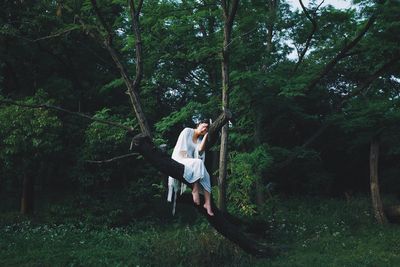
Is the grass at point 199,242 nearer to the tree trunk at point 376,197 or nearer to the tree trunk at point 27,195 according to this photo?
the tree trunk at point 376,197

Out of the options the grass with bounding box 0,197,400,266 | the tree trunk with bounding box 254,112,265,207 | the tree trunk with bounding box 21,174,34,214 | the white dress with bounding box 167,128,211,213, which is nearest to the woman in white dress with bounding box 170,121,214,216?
the white dress with bounding box 167,128,211,213

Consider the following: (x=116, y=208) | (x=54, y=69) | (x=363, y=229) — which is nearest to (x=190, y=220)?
(x=116, y=208)

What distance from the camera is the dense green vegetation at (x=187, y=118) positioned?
39.1ft

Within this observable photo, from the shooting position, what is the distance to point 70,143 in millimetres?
17250

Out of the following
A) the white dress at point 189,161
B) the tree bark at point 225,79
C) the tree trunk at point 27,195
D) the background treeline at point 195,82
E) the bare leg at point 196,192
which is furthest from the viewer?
the tree trunk at point 27,195

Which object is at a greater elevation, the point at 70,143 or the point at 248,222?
the point at 70,143

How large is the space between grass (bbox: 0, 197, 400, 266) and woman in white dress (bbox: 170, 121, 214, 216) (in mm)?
2474

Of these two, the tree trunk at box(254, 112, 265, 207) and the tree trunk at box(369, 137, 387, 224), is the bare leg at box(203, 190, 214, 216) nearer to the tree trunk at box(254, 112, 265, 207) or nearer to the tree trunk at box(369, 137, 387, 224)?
the tree trunk at box(254, 112, 265, 207)

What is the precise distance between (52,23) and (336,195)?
53.4ft

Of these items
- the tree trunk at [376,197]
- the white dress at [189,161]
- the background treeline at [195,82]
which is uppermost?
the background treeline at [195,82]

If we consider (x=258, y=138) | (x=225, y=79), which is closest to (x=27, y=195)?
(x=258, y=138)

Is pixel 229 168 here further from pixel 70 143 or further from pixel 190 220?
pixel 70 143

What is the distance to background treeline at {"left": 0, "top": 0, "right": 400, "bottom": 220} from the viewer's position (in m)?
13.7

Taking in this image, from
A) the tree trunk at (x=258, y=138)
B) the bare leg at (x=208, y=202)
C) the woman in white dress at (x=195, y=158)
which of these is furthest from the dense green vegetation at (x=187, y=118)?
the woman in white dress at (x=195, y=158)
